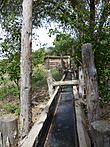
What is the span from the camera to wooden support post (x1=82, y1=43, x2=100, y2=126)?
4656 mm

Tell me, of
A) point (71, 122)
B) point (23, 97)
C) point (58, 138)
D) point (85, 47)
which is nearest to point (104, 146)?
point (85, 47)

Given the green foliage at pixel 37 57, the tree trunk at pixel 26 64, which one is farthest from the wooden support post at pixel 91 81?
the green foliage at pixel 37 57

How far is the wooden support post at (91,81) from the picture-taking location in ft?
15.3

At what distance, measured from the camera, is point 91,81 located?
4785 millimetres

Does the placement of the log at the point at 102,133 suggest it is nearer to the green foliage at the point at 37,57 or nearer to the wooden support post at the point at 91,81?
the wooden support post at the point at 91,81

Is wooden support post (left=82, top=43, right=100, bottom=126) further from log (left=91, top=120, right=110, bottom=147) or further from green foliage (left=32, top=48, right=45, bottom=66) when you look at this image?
green foliage (left=32, top=48, right=45, bottom=66)

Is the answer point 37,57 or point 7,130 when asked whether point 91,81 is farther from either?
point 37,57

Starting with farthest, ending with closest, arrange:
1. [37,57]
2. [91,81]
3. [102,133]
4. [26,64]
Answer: [37,57] < [26,64] < [91,81] < [102,133]

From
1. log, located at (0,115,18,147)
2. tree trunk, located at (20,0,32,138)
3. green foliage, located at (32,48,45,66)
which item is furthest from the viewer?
green foliage, located at (32,48,45,66)

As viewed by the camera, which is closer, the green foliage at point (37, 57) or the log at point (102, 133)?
the log at point (102, 133)

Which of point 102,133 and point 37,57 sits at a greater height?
point 37,57

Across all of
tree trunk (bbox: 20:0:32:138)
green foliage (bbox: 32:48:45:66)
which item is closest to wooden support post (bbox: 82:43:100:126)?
tree trunk (bbox: 20:0:32:138)

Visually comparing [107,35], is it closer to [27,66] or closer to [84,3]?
[84,3]

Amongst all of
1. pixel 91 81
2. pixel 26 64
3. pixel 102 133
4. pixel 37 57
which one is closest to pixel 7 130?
pixel 102 133
